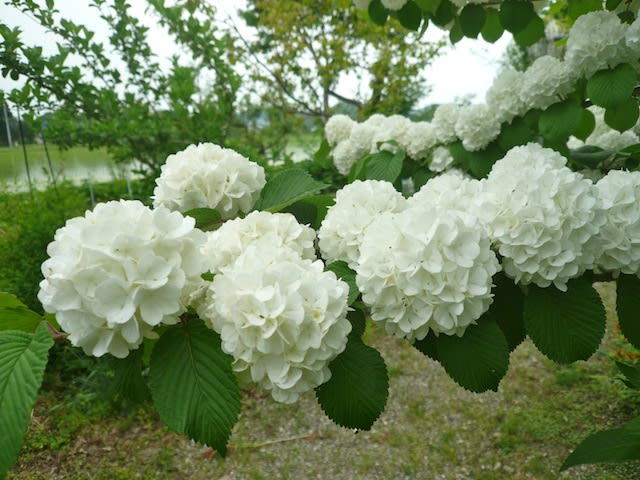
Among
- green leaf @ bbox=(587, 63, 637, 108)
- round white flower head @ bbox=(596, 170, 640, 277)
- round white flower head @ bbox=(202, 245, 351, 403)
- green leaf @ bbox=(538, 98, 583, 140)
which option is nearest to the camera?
round white flower head @ bbox=(202, 245, 351, 403)

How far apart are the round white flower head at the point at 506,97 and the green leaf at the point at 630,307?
777 millimetres

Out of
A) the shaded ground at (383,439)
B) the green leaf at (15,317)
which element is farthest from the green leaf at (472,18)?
the shaded ground at (383,439)

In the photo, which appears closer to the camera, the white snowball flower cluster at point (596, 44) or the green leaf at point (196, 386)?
the green leaf at point (196, 386)

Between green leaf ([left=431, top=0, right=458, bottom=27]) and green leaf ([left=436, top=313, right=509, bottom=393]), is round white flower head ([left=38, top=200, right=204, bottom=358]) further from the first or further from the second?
green leaf ([left=431, top=0, right=458, bottom=27])

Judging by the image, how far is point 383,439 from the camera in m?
2.65

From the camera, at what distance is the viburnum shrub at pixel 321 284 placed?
63cm

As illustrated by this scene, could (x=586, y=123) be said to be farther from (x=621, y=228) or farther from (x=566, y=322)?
(x=566, y=322)

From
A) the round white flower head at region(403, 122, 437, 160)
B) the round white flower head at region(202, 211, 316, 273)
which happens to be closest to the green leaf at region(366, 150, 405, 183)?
the round white flower head at region(403, 122, 437, 160)

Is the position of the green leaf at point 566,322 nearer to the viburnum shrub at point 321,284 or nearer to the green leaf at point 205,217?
the viburnum shrub at point 321,284

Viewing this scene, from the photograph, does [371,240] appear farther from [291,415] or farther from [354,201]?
[291,415]

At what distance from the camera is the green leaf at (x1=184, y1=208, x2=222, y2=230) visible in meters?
0.94

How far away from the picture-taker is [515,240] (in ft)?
2.76

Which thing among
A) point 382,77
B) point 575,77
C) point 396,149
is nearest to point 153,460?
point 396,149

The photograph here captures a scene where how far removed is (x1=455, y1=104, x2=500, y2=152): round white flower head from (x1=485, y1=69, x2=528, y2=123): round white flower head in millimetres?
24
